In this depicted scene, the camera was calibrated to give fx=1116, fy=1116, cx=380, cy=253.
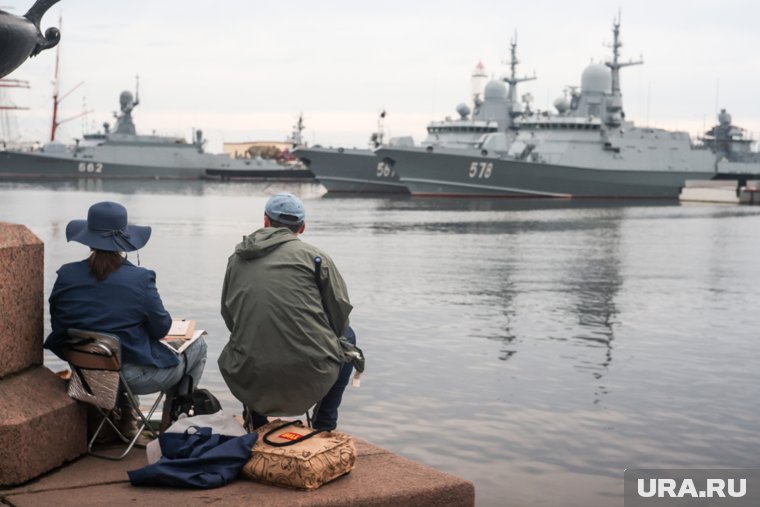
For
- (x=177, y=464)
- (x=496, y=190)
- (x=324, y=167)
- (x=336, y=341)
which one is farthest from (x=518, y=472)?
(x=324, y=167)

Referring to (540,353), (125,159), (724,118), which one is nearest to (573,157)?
(724,118)

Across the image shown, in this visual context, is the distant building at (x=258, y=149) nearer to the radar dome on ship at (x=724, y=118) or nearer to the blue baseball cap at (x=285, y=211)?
the radar dome on ship at (x=724, y=118)

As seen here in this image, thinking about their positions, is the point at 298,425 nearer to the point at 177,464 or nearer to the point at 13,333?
the point at 177,464

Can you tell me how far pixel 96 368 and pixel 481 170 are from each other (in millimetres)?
58151

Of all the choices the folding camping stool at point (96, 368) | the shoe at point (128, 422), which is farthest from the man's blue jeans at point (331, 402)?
the shoe at point (128, 422)

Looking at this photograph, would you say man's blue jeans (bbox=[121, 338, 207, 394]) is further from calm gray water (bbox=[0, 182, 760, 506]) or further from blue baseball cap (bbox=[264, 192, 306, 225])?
calm gray water (bbox=[0, 182, 760, 506])

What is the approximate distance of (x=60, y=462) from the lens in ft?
15.8

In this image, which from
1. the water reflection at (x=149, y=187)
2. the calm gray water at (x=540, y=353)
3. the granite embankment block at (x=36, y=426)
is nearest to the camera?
the granite embankment block at (x=36, y=426)

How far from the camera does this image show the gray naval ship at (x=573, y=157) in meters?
62.6

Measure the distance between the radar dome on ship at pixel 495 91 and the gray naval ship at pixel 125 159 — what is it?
3183 cm

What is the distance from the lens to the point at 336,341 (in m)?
4.85

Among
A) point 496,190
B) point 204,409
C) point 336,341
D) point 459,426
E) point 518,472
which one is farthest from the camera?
point 496,190

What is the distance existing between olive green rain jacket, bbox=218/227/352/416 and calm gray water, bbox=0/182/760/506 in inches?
55.2

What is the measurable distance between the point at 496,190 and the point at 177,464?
2354 inches
